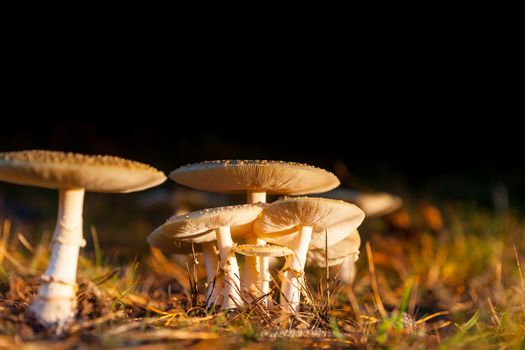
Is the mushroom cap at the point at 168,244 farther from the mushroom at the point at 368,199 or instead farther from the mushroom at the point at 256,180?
the mushroom at the point at 368,199

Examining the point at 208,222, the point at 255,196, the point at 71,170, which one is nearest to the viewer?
the point at 71,170

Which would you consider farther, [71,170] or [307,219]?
[307,219]

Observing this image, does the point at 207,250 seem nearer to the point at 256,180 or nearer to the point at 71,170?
the point at 256,180

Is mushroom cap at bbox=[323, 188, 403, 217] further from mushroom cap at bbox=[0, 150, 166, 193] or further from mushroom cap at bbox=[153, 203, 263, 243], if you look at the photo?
mushroom cap at bbox=[0, 150, 166, 193]

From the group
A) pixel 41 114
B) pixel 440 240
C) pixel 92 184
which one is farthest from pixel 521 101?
pixel 92 184

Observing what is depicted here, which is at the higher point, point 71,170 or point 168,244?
point 71,170

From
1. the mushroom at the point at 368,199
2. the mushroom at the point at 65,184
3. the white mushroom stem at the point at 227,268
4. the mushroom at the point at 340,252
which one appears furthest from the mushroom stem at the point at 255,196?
the mushroom at the point at 368,199

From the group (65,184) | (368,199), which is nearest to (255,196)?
(65,184)
